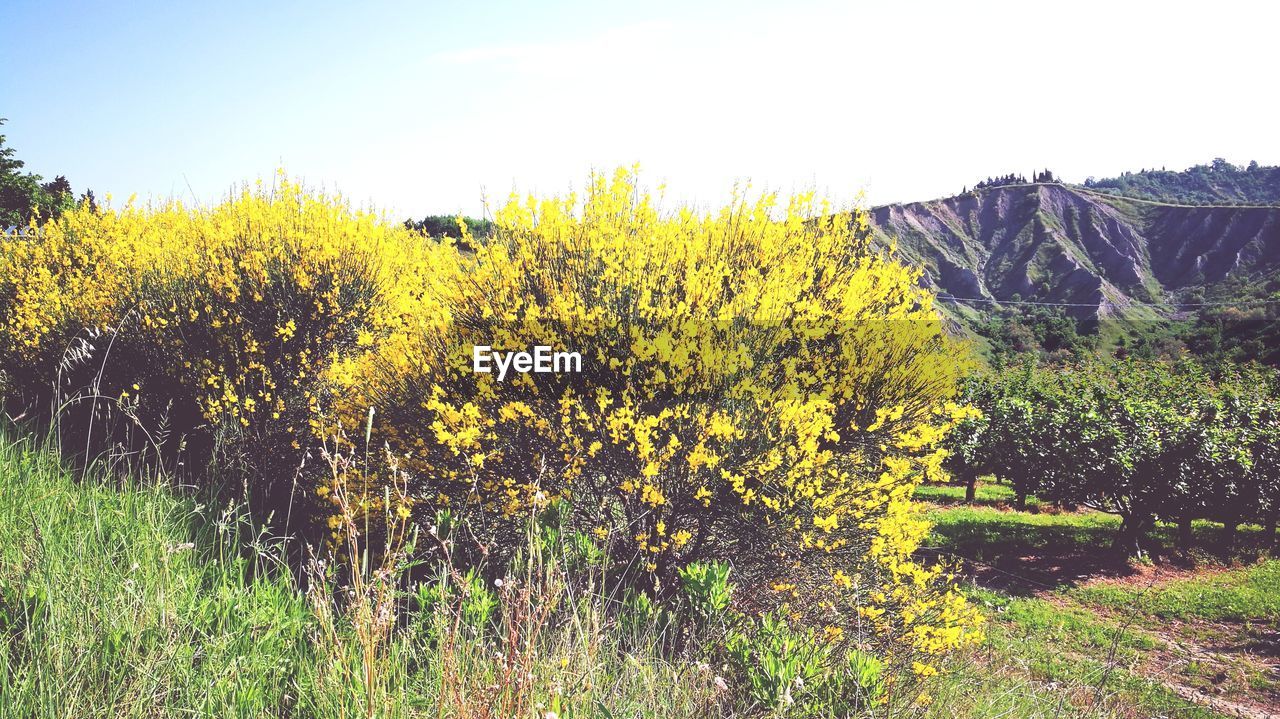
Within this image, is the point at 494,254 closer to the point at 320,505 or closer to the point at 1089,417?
the point at 320,505

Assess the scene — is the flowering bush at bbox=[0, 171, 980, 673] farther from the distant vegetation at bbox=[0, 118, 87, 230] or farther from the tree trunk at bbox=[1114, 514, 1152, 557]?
the distant vegetation at bbox=[0, 118, 87, 230]

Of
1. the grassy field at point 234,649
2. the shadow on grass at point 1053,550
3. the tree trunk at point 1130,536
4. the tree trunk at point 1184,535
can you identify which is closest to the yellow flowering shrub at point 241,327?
the grassy field at point 234,649

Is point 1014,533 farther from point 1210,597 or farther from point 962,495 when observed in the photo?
point 962,495

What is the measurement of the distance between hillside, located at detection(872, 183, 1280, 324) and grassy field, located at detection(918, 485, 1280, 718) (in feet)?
287

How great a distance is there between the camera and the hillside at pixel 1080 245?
96125 millimetres

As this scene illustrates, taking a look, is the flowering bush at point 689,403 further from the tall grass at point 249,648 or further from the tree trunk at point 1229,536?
the tree trunk at point 1229,536

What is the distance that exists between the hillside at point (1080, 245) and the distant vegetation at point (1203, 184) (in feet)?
75.4

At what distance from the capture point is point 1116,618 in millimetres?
10656

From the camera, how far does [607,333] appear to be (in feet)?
14.8

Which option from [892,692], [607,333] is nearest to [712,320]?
[607,333]

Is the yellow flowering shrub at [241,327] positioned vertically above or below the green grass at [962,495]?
above

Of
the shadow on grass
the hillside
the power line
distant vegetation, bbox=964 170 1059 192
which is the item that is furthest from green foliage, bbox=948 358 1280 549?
distant vegetation, bbox=964 170 1059 192

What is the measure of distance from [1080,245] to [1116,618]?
129m

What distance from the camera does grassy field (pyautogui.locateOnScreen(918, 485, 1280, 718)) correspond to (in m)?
7.00
